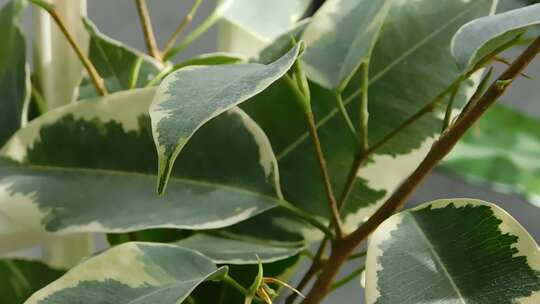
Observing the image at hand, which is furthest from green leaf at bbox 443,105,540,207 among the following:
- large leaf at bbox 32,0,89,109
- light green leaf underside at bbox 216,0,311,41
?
large leaf at bbox 32,0,89,109

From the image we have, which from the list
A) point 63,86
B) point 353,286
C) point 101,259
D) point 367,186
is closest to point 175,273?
point 101,259

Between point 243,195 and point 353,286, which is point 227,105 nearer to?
point 243,195

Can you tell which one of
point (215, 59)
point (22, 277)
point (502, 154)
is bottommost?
point (502, 154)

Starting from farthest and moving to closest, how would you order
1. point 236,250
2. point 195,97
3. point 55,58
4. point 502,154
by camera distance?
point 502,154 → point 55,58 → point 236,250 → point 195,97

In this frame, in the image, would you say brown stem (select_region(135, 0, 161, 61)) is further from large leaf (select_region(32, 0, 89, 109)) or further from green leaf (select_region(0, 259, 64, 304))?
green leaf (select_region(0, 259, 64, 304))

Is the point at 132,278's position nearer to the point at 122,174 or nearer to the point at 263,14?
the point at 122,174

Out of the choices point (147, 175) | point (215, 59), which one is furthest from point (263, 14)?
point (147, 175)

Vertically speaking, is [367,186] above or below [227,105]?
below
